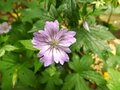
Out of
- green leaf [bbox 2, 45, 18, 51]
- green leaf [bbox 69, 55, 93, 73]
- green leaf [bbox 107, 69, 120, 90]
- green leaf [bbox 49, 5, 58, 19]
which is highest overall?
green leaf [bbox 49, 5, 58, 19]

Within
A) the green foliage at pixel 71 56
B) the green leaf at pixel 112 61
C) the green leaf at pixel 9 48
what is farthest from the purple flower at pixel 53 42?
the green leaf at pixel 112 61

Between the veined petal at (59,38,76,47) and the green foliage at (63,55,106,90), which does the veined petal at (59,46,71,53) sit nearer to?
the veined petal at (59,38,76,47)

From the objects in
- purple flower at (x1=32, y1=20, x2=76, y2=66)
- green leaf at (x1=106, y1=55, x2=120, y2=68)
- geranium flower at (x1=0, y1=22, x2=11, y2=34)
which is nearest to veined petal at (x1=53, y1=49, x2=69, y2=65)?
purple flower at (x1=32, y1=20, x2=76, y2=66)

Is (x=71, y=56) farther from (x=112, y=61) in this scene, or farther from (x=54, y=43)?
(x=54, y=43)

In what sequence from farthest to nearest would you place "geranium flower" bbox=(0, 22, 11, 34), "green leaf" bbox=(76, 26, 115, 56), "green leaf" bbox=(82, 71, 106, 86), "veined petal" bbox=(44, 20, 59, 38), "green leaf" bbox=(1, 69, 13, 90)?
1. "geranium flower" bbox=(0, 22, 11, 34)
2. "green leaf" bbox=(1, 69, 13, 90)
3. "green leaf" bbox=(82, 71, 106, 86)
4. "green leaf" bbox=(76, 26, 115, 56)
5. "veined petal" bbox=(44, 20, 59, 38)

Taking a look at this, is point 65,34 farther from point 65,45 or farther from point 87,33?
point 87,33

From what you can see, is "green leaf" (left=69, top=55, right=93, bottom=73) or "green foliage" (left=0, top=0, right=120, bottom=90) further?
"green leaf" (left=69, top=55, right=93, bottom=73)
